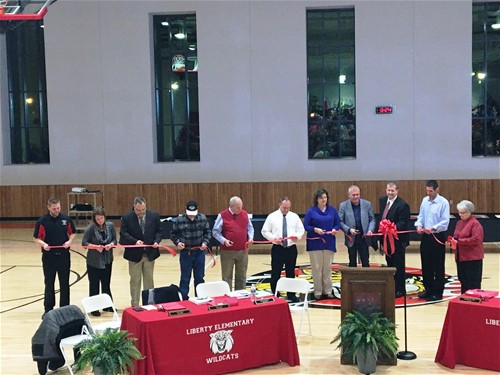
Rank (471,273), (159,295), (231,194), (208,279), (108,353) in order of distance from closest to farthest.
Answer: (108,353), (159,295), (471,273), (208,279), (231,194)

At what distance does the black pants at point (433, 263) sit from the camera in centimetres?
989

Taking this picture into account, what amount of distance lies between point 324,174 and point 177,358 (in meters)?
12.8

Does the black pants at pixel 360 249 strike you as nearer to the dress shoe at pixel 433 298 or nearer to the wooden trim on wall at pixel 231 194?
the dress shoe at pixel 433 298

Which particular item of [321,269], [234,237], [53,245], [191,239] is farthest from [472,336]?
[53,245]

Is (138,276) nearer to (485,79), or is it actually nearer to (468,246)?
(468,246)

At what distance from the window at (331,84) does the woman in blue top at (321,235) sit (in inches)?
369

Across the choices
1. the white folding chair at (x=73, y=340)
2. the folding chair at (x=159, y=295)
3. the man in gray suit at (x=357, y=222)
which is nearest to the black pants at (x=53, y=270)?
the folding chair at (x=159, y=295)

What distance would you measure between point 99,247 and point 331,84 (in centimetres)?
1142

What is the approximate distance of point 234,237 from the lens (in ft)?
31.4

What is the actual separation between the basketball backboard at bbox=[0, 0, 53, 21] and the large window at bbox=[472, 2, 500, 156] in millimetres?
11397

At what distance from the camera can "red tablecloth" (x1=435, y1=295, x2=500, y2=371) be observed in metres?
6.87

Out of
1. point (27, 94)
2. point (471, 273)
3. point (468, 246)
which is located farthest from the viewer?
point (27, 94)

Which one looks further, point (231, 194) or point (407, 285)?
point (231, 194)

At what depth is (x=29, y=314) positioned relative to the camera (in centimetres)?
991
